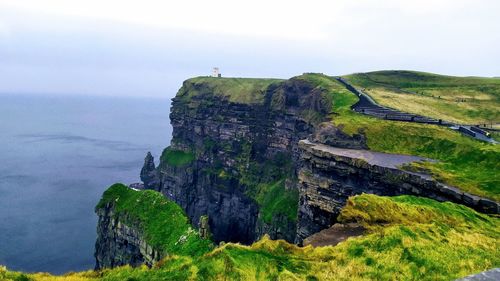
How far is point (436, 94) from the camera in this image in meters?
108

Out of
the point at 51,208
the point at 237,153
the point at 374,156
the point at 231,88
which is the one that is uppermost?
the point at 231,88

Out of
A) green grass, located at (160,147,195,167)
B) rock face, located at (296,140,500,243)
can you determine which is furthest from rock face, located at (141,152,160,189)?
rock face, located at (296,140,500,243)

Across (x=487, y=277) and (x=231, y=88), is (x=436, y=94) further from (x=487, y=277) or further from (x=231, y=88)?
(x=487, y=277)

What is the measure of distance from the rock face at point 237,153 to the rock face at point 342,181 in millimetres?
29139

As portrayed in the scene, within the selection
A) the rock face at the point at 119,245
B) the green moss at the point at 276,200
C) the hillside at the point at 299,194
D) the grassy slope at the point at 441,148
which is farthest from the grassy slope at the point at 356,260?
the green moss at the point at 276,200

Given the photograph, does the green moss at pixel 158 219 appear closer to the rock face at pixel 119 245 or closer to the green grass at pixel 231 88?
the rock face at pixel 119 245

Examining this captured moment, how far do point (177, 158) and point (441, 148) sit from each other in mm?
84835

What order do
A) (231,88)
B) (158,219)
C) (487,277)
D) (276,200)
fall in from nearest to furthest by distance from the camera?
(487,277), (158,219), (276,200), (231,88)

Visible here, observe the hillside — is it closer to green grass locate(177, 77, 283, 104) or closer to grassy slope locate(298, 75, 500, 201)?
grassy slope locate(298, 75, 500, 201)

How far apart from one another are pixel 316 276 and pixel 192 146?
352 ft

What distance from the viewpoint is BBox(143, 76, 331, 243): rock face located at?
101 metres

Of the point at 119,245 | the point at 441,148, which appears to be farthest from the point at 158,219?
the point at 441,148

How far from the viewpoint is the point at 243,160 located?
110 m

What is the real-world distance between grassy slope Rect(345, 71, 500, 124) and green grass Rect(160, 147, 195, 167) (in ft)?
187
